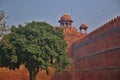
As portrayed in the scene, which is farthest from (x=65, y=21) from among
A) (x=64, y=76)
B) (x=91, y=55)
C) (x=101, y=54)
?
(x=101, y=54)

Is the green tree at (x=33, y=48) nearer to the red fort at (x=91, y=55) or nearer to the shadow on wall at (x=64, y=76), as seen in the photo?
the red fort at (x=91, y=55)

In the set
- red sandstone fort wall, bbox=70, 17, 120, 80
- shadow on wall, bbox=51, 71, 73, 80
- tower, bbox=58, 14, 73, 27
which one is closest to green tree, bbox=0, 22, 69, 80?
red sandstone fort wall, bbox=70, 17, 120, 80

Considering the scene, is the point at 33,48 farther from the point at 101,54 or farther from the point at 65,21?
the point at 65,21

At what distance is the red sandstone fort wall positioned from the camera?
1609 centimetres

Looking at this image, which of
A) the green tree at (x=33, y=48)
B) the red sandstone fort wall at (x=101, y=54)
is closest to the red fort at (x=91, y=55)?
the red sandstone fort wall at (x=101, y=54)

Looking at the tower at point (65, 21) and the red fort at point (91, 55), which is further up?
the tower at point (65, 21)

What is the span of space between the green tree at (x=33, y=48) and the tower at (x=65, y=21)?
12345 mm

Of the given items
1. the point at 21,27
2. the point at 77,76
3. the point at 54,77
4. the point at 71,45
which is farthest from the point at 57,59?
the point at 71,45

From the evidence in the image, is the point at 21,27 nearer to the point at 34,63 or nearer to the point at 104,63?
the point at 34,63

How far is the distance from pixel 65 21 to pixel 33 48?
14.2 metres

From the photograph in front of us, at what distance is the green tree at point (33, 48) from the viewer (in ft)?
52.2

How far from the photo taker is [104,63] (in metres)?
17.7

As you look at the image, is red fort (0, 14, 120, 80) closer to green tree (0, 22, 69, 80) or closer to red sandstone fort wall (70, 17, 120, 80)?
red sandstone fort wall (70, 17, 120, 80)

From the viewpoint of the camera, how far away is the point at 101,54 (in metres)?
18.4
